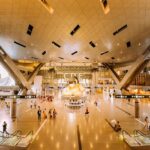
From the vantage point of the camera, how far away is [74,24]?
45.6 ft

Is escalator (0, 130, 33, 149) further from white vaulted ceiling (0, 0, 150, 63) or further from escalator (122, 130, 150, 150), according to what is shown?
white vaulted ceiling (0, 0, 150, 63)

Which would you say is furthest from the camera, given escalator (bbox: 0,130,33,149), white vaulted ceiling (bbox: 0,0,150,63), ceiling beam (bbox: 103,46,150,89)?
ceiling beam (bbox: 103,46,150,89)

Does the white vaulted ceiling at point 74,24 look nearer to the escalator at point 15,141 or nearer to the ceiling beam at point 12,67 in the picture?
the ceiling beam at point 12,67

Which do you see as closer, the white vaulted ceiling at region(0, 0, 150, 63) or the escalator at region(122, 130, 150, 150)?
the white vaulted ceiling at region(0, 0, 150, 63)

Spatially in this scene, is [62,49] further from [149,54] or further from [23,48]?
[149,54]

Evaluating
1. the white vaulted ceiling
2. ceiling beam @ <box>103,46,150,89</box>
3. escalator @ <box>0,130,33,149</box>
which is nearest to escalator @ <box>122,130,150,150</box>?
escalator @ <box>0,130,33,149</box>

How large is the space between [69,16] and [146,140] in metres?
9.45

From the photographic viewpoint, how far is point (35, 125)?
63.4ft

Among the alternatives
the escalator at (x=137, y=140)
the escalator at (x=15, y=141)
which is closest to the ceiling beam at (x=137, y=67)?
the escalator at (x=137, y=140)

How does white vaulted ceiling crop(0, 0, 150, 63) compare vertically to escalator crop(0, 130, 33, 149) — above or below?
above

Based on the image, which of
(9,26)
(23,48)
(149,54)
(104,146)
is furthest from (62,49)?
(104,146)

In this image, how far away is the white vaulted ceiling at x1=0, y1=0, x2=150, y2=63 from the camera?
1122 cm

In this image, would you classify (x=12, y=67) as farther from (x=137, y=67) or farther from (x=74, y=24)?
(x=137, y=67)

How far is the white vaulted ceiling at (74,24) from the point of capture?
1122 centimetres
